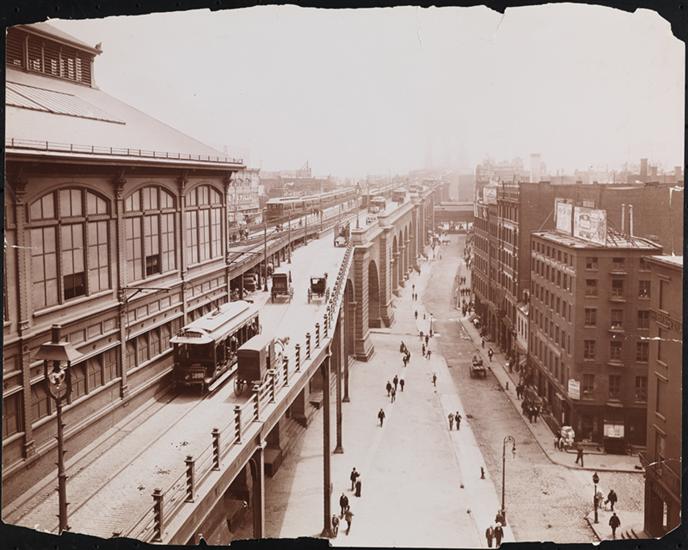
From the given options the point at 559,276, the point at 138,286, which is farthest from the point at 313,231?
the point at 138,286

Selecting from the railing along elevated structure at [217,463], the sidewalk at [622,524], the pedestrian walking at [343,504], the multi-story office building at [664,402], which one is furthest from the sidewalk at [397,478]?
the railing along elevated structure at [217,463]

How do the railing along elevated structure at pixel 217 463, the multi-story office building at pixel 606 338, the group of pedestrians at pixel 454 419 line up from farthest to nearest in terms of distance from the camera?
the group of pedestrians at pixel 454 419 → the multi-story office building at pixel 606 338 → the railing along elevated structure at pixel 217 463

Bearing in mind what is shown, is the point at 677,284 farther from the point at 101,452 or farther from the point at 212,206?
the point at 101,452

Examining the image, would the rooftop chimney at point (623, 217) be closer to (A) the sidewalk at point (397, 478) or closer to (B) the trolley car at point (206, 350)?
(A) the sidewalk at point (397, 478)

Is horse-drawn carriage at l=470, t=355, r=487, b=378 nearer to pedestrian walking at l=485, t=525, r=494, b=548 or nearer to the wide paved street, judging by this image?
the wide paved street

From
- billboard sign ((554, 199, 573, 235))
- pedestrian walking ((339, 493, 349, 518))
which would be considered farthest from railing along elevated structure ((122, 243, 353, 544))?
billboard sign ((554, 199, 573, 235))

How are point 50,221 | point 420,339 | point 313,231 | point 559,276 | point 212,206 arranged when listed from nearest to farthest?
point 50,221
point 212,206
point 559,276
point 420,339
point 313,231

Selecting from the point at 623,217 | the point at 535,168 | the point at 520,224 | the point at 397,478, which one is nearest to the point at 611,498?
the point at 397,478
